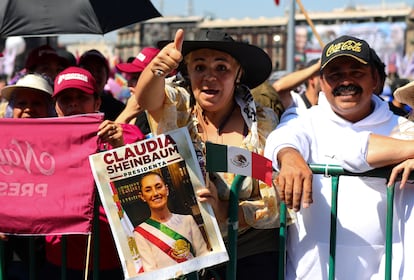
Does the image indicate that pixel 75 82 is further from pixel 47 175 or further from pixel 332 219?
pixel 332 219

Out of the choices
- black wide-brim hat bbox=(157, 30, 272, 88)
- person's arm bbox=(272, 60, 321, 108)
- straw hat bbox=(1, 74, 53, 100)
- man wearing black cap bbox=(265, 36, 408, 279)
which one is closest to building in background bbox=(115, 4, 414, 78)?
person's arm bbox=(272, 60, 321, 108)

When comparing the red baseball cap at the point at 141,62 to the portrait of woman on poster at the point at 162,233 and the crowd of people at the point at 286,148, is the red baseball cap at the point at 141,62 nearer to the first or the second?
the crowd of people at the point at 286,148

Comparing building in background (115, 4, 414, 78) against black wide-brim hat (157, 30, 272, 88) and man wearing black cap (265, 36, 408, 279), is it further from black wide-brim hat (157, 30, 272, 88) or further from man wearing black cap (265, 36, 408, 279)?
man wearing black cap (265, 36, 408, 279)

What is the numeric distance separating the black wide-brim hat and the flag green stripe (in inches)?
27.8

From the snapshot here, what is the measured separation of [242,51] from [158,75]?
2.67ft

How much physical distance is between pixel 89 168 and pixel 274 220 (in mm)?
973

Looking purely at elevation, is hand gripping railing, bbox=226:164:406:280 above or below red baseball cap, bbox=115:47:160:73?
below

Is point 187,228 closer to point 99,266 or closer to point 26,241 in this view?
point 99,266

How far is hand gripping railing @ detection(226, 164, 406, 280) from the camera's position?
11.0 ft

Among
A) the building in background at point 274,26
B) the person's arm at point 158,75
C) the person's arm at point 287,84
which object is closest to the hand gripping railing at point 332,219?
the person's arm at point 158,75

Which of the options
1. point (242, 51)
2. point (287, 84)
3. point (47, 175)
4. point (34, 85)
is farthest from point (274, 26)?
point (47, 175)

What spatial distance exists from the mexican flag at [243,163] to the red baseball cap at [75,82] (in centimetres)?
131

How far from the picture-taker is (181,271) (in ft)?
10.9

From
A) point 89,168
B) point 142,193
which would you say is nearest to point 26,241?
point 89,168
